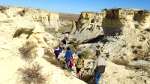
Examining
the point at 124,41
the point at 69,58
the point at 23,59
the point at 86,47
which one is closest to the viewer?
the point at 23,59

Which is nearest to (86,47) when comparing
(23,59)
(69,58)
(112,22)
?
(112,22)

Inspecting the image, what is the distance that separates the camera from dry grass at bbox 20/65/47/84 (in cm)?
1141

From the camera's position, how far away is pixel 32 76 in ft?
37.9

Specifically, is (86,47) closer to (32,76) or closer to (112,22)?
(112,22)

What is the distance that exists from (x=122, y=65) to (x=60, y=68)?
9936 millimetres

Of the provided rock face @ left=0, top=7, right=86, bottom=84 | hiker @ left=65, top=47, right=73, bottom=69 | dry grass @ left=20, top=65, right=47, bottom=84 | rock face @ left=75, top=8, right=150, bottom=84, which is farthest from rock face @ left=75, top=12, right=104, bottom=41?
dry grass @ left=20, top=65, right=47, bottom=84

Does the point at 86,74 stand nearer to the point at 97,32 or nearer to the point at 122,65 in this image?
the point at 122,65

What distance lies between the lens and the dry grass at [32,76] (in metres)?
11.4

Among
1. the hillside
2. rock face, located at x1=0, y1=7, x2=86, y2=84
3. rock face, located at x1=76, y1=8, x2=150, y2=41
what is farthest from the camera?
rock face, located at x1=76, y1=8, x2=150, y2=41

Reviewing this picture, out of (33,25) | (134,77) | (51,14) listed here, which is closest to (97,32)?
(134,77)

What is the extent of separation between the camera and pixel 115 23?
1289 inches

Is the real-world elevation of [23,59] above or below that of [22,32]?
below

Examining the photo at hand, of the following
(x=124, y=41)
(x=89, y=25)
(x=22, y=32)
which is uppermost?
(x=22, y=32)

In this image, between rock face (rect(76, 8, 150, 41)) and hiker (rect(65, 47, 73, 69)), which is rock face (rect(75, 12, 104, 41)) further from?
hiker (rect(65, 47, 73, 69))
